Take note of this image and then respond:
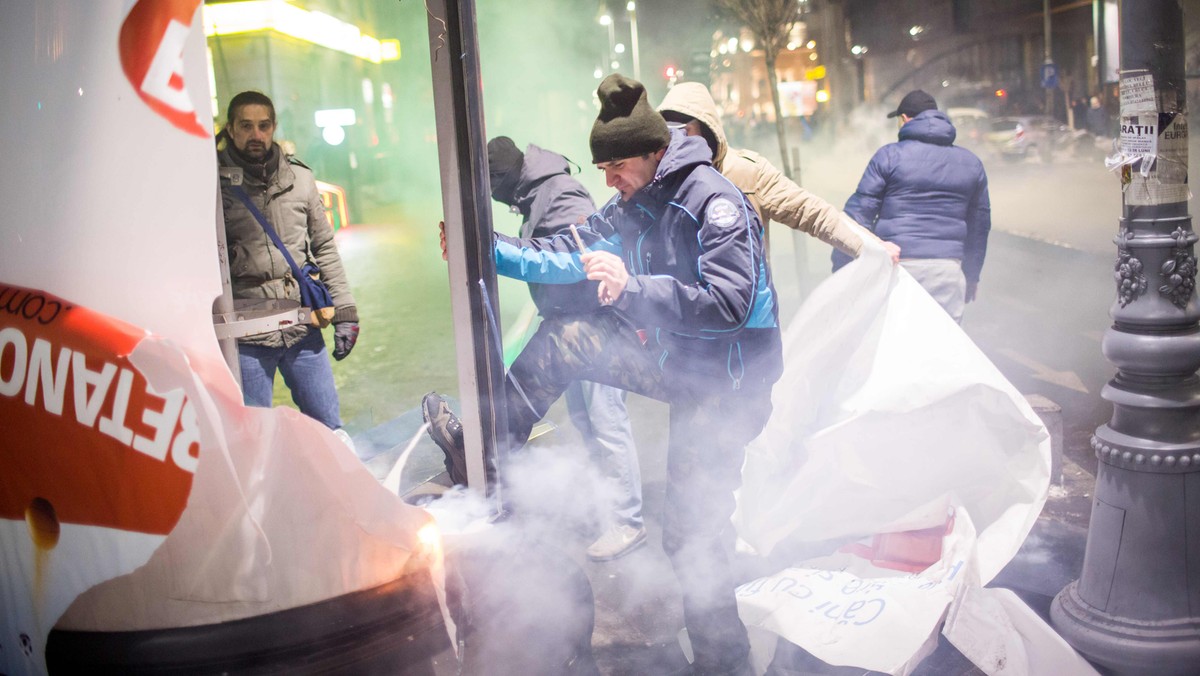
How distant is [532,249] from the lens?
3.21 meters

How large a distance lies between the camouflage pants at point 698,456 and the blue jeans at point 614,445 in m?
1.08

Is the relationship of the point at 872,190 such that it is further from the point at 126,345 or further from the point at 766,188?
the point at 126,345

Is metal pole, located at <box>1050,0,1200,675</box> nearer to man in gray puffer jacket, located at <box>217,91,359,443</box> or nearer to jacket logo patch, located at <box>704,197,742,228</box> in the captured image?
jacket logo patch, located at <box>704,197,742,228</box>

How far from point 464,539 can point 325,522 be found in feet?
2.05

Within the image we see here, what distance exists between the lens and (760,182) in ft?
13.5

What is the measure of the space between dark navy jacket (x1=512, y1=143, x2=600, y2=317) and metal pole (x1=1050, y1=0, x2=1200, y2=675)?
6.39ft

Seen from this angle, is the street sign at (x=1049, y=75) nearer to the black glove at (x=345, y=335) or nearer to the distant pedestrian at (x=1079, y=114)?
the distant pedestrian at (x=1079, y=114)

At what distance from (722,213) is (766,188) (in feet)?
4.59

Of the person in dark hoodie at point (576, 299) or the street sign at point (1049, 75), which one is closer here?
the person in dark hoodie at point (576, 299)

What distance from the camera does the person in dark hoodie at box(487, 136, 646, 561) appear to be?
3.72m

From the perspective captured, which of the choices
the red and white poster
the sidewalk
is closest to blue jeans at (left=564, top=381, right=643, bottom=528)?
the sidewalk

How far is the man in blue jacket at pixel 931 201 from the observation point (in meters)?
5.09

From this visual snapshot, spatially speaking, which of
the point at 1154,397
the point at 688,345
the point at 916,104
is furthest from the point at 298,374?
the point at 916,104

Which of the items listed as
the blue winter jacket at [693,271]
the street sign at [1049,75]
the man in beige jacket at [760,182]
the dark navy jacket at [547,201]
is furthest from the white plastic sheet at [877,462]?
the street sign at [1049,75]
